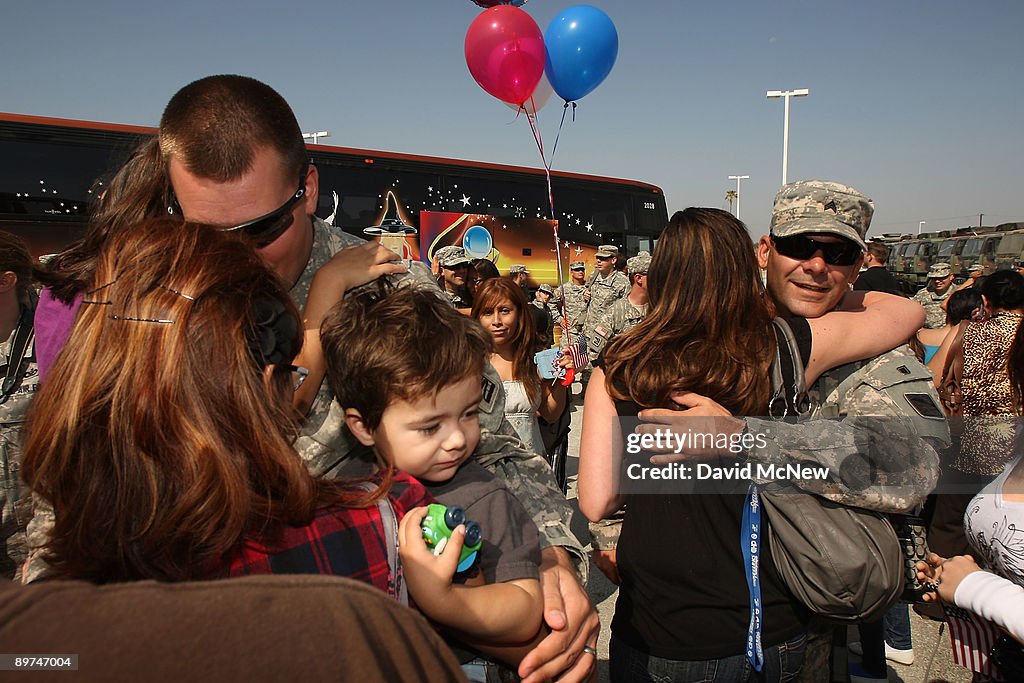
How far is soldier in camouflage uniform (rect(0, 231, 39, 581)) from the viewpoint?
2.43 m

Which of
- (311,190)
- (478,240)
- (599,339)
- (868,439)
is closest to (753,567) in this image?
(868,439)

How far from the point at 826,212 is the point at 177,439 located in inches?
71.1

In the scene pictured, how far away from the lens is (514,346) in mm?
A: 4227

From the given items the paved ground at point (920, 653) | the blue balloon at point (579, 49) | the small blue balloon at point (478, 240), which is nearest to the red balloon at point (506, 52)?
the blue balloon at point (579, 49)

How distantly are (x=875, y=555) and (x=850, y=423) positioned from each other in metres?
0.32

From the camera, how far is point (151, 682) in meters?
0.43

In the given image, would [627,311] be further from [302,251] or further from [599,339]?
[302,251]

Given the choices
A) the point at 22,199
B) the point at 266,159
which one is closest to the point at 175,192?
the point at 266,159

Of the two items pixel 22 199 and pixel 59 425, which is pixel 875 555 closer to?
pixel 59 425

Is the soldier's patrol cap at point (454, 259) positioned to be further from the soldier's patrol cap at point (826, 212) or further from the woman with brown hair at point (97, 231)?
the woman with brown hair at point (97, 231)

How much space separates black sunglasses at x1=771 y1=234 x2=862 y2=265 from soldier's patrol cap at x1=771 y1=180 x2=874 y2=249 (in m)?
0.03

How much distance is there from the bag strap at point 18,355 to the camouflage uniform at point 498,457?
63.3 inches

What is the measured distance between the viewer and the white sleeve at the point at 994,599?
1.67 metres

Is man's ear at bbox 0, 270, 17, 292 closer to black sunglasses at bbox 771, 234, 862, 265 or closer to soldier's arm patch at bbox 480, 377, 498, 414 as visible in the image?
soldier's arm patch at bbox 480, 377, 498, 414
